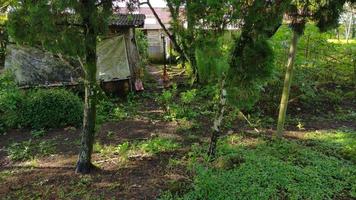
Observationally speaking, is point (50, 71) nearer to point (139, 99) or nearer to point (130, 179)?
point (139, 99)

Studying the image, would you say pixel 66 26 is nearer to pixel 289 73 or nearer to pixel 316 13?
pixel 316 13

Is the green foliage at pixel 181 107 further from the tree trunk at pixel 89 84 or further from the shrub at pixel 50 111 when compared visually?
the tree trunk at pixel 89 84

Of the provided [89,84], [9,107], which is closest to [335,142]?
[89,84]

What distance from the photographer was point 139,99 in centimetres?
980

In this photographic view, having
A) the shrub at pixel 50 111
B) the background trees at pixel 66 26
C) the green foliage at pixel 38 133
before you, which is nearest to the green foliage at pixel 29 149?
the green foliage at pixel 38 133

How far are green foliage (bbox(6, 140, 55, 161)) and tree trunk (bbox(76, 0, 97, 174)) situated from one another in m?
1.46

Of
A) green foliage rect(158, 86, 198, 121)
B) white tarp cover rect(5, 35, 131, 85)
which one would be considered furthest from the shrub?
white tarp cover rect(5, 35, 131, 85)

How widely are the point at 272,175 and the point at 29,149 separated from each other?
4.17 m

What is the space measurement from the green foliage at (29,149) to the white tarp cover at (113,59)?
4.14 metres

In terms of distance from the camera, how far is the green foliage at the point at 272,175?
3844 mm

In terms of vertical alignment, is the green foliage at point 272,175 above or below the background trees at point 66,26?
below

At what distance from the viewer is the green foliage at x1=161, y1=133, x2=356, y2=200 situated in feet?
12.6

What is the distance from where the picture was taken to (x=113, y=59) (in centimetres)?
1037

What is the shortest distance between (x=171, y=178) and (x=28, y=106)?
439 cm
